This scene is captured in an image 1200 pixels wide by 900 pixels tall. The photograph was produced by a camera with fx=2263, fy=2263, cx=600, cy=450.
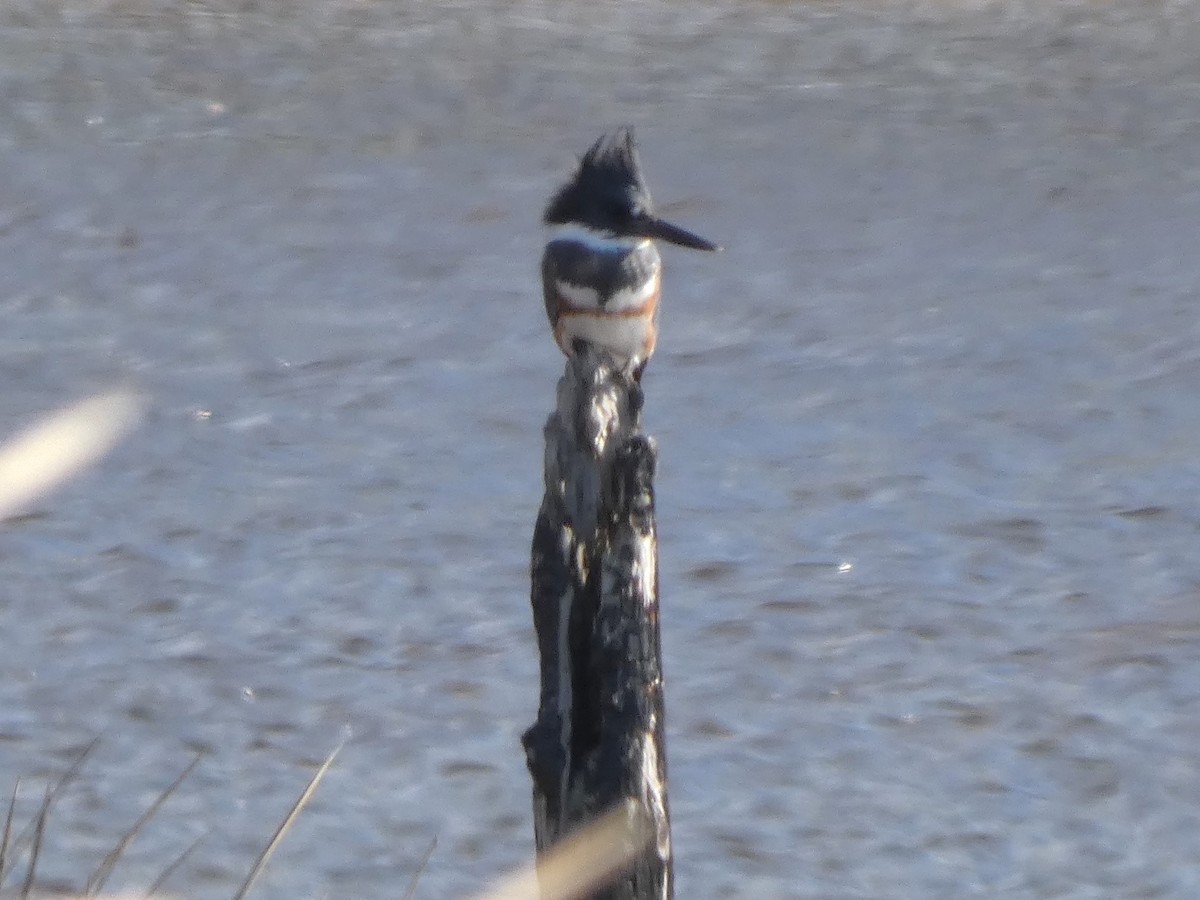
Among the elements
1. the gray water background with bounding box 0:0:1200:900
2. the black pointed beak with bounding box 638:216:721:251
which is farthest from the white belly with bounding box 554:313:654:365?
the gray water background with bounding box 0:0:1200:900

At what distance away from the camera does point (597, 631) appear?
7.22 ft

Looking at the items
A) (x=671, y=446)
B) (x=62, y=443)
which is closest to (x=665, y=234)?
(x=671, y=446)

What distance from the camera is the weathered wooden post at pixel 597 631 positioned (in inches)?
86.3

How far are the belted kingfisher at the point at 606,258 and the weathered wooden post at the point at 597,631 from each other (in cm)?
56

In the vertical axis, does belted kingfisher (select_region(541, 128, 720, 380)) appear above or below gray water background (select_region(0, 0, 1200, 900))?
above

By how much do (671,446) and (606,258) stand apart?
2.21 meters

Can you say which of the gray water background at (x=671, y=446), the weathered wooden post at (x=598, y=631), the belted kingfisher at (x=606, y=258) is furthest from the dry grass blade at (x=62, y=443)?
the weathered wooden post at (x=598, y=631)

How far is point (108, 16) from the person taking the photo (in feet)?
28.9

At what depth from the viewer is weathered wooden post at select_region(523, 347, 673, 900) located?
2.19 m

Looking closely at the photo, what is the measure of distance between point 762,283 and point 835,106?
1.83 meters

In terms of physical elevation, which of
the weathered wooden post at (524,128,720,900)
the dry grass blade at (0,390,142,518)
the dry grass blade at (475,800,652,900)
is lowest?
the dry grass blade at (0,390,142,518)

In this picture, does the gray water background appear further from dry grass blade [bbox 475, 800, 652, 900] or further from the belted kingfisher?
dry grass blade [bbox 475, 800, 652, 900]

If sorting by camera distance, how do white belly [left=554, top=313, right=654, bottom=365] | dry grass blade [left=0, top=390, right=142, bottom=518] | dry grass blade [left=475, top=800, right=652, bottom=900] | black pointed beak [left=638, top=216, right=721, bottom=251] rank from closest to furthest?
dry grass blade [left=475, top=800, right=652, bottom=900] < white belly [left=554, top=313, right=654, bottom=365] < black pointed beak [left=638, top=216, right=721, bottom=251] < dry grass blade [left=0, top=390, right=142, bottom=518]

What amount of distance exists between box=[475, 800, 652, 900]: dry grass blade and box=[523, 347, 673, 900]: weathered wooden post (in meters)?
0.01
